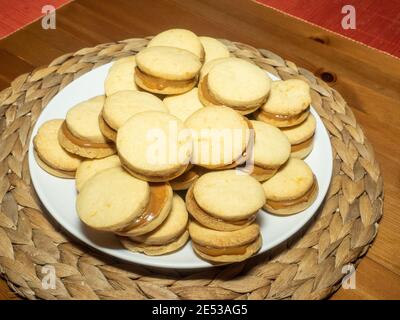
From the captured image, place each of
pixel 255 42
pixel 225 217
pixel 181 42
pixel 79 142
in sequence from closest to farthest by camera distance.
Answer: pixel 225 217 → pixel 79 142 → pixel 181 42 → pixel 255 42

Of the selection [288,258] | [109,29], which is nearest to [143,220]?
[288,258]

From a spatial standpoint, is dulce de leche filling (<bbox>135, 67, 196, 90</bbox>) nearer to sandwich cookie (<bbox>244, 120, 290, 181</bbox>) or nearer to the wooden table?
sandwich cookie (<bbox>244, 120, 290, 181</bbox>)

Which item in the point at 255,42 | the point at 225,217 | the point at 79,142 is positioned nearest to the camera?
the point at 225,217

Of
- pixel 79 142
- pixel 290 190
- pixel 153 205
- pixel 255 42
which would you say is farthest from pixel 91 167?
pixel 255 42

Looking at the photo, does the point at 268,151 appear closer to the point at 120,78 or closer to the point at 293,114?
the point at 293,114

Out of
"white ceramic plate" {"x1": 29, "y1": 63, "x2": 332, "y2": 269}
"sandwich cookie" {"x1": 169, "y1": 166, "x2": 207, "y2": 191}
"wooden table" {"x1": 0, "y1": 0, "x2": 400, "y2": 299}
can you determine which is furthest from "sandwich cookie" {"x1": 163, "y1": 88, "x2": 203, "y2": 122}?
"wooden table" {"x1": 0, "y1": 0, "x2": 400, "y2": 299}

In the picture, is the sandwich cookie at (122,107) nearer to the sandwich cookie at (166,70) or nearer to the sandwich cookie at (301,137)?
the sandwich cookie at (166,70)

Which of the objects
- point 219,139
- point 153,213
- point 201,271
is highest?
point 219,139
